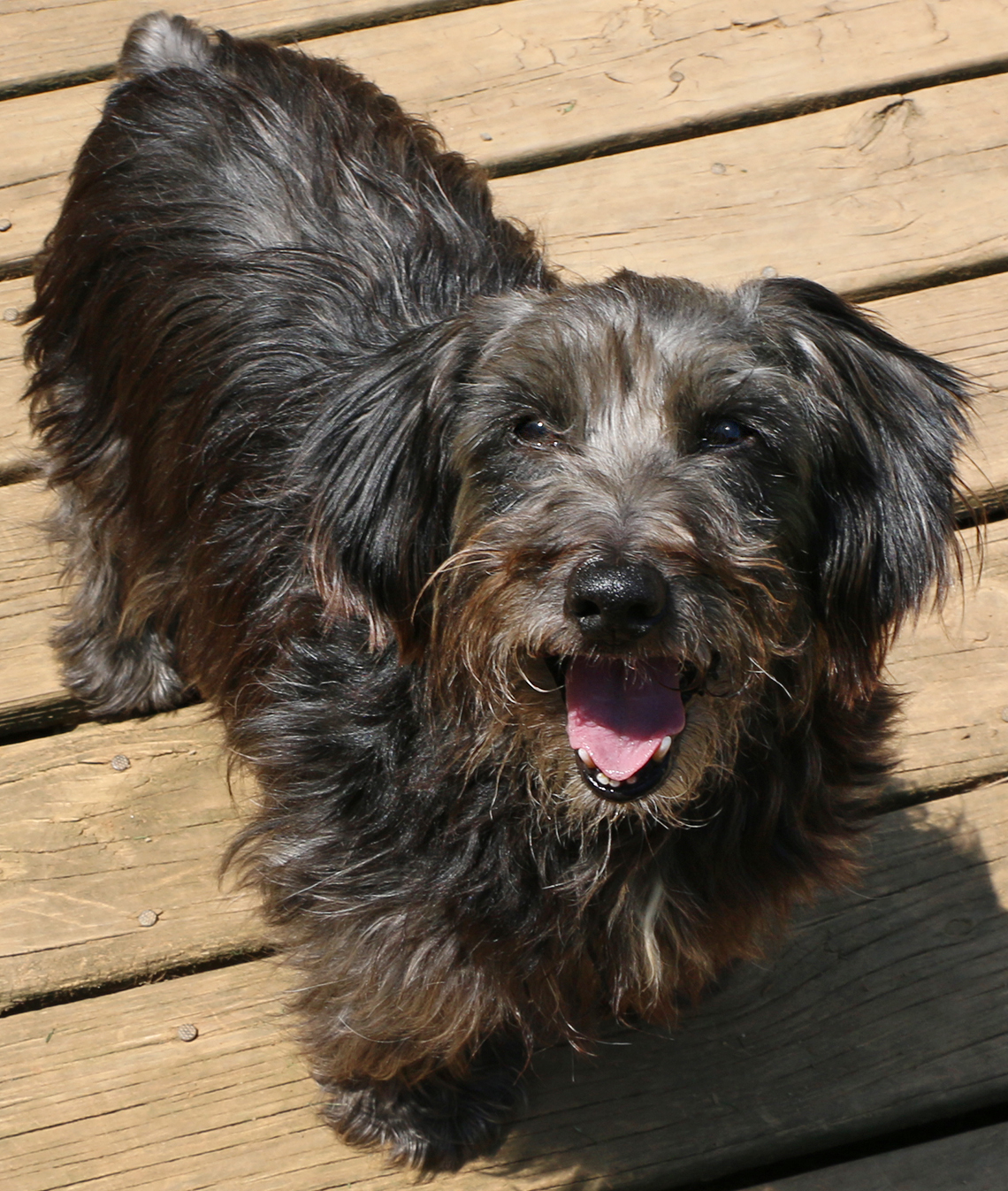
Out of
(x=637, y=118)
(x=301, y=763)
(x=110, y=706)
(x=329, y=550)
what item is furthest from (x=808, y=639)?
(x=637, y=118)

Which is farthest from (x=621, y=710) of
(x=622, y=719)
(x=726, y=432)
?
(x=726, y=432)

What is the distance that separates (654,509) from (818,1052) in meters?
1.29

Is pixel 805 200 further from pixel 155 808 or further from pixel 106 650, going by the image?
pixel 155 808

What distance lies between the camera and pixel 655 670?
184cm

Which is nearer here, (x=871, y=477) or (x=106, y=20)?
(x=871, y=477)

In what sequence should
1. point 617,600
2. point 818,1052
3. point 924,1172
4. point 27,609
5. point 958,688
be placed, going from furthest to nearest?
point 27,609 → point 958,688 → point 818,1052 → point 924,1172 → point 617,600

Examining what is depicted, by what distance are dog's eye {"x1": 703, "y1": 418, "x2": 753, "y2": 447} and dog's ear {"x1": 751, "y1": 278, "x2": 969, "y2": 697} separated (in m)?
0.10

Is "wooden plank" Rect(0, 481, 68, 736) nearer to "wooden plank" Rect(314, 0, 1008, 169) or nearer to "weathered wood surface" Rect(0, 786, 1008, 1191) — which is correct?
"weathered wood surface" Rect(0, 786, 1008, 1191)

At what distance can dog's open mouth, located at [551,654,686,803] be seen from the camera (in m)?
1.83

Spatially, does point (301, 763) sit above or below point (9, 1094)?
above

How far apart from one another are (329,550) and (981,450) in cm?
184

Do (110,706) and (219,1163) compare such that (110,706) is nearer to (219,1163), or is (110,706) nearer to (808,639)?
(219,1163)

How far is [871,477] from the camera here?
1.89 m

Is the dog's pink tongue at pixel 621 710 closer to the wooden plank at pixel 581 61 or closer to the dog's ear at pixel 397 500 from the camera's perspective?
the dog's ear at pixel 397 500
